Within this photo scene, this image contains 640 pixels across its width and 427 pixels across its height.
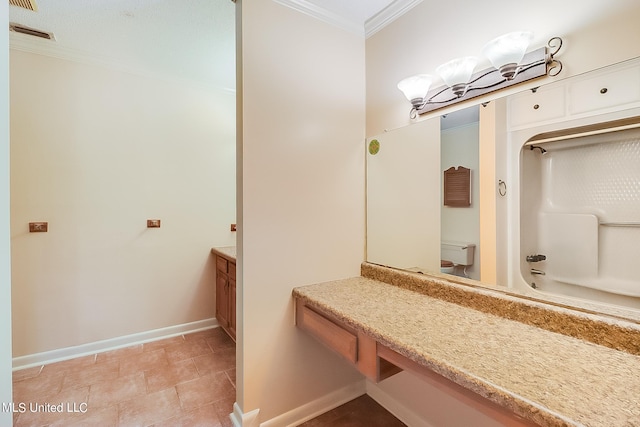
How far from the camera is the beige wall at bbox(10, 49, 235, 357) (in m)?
2.23

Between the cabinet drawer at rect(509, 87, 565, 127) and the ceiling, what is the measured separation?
0.93 meters

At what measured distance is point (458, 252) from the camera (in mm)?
1501

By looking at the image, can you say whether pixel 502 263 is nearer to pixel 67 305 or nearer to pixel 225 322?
pixel 225 322

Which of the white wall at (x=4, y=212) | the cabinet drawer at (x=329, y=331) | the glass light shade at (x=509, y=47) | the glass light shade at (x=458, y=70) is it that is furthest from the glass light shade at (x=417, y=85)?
the white wall at (x=4, y=212)

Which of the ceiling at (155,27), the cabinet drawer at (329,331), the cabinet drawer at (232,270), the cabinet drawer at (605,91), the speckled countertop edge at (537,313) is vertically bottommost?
the cabinet drawer at (329,331)

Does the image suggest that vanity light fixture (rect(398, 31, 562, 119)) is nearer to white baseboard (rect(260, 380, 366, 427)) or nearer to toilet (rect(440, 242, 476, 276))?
toilet (rect(440, 242, 476, 276))

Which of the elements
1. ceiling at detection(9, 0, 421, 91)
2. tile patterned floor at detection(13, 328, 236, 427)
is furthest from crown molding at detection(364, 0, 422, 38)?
tile patterned floor at detection(13, 328, 236, 427)

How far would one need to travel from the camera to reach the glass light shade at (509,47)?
117 cm

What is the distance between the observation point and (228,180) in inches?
122

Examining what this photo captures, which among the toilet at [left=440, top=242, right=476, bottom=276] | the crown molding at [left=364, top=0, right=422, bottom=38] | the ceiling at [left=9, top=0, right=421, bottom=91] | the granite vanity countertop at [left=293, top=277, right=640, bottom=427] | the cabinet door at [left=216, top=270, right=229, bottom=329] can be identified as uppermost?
the ceiling at [left=9, top=0, right=421, bottom=91]

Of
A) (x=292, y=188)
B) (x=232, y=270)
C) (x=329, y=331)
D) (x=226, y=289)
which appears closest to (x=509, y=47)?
(x=292, y=188)

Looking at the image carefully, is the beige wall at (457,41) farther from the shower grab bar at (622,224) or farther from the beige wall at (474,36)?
the shower grab bar at (622,224)

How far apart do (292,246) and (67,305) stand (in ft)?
7.17

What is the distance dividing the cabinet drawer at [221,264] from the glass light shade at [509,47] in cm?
245
